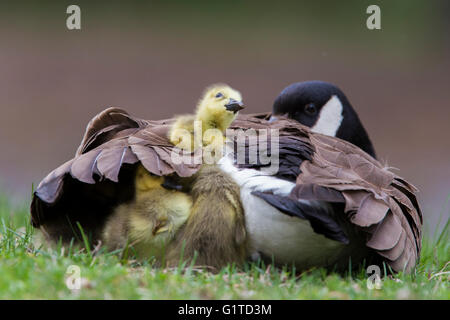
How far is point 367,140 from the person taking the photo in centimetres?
647

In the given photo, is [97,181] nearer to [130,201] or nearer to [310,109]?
[130,201]

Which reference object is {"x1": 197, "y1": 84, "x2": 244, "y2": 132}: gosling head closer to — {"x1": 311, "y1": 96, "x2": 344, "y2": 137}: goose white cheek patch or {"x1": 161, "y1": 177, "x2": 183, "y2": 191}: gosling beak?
{"x1": 161, "y1": 177, "x2": 183, "y2": 191}: gosling beak

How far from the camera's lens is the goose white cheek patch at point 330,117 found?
632 cm

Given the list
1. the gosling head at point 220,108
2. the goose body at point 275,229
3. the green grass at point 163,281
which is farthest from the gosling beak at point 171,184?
the gosling head at point 220,108

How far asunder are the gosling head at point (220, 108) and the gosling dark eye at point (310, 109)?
58.7 inches

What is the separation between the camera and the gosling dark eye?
6230 mm

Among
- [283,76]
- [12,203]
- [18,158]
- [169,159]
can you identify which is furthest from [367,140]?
[283,76]

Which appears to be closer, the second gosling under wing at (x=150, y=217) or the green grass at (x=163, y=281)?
the green grass at (x=163, y=281)

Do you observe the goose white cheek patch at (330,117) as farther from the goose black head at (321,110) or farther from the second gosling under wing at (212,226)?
the second gosling under wing at (212,226)

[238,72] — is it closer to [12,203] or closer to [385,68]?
[385,68]

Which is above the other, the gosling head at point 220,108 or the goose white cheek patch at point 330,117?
the gosling head at point 220,108

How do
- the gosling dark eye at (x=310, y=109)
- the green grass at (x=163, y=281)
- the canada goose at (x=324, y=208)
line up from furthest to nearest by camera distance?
the gosling dark eye at (x=310, y=109) → the canada goose at (x=324, y=208) → the green grass at (x=163, y=281)

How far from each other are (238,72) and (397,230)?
10771 millimetres

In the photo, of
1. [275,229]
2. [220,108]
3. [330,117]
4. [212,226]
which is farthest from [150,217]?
[330,117]
